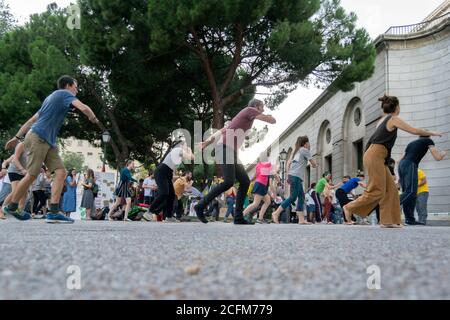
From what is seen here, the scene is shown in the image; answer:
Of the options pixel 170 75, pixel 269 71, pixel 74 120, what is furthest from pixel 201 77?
pixel 74 120

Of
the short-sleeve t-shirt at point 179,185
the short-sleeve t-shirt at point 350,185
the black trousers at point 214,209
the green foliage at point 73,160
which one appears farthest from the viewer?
the green foliage at point 73,160

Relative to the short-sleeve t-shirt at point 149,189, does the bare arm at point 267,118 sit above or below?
above

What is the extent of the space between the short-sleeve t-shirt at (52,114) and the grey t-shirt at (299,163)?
483 cm

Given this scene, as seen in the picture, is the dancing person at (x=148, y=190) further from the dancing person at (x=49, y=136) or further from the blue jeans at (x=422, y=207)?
the dancing person at (x=49, y=136)

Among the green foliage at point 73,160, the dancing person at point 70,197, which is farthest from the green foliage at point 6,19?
the green foliage at point 73,160

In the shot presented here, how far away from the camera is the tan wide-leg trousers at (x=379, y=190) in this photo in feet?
19.5

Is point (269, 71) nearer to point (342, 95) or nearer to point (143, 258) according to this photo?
point (342, 95)

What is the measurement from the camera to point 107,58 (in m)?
17.7

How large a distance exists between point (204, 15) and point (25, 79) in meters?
11.2

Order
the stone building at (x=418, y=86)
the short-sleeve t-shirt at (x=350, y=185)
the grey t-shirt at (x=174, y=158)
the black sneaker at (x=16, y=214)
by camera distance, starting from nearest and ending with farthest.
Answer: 1. the black sneaker at (x=16, y=214)
2. the grey t-shirt at (x=174, y=158)
3. the short-sleeve t-shirt at (x=350, y=185)
4. the stone building at (x=418, y=86)

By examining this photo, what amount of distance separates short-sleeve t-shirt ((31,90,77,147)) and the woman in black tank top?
3.79 metres

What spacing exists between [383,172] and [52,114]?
13.6ft

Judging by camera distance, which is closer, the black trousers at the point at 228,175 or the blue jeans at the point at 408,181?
the black trousers at the point at 228,175

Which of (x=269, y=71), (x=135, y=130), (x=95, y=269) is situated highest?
(x=269, y=71)
